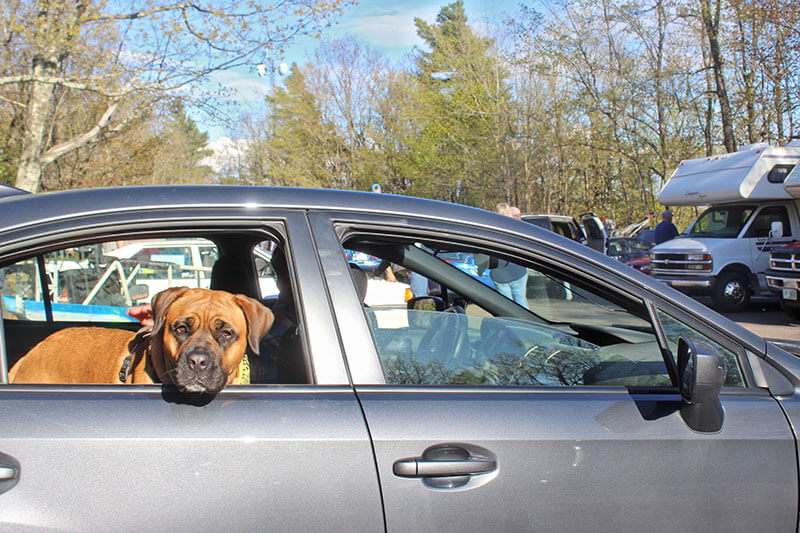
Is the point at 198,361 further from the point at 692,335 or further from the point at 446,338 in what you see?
the point at 692,335

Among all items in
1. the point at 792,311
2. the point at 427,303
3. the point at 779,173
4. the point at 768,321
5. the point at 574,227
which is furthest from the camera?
the point at 574,227

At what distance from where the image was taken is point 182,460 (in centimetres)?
148

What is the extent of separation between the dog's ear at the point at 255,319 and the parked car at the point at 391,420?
0.09 m

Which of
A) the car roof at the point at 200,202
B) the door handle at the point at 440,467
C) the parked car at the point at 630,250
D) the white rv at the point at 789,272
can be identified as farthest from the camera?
the parked car at the point at 630,250

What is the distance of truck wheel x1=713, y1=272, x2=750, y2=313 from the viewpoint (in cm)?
1244

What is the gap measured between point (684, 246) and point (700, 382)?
12.4 m

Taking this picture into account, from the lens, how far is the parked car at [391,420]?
1.47 metres

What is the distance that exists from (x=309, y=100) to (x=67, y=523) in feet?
123

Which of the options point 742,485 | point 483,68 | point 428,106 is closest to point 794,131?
point 483,68

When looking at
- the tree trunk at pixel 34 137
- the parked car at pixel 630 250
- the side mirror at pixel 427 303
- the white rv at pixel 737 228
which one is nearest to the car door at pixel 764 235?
the white rv at pixel 737 228

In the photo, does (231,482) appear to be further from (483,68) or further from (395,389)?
(483,68)

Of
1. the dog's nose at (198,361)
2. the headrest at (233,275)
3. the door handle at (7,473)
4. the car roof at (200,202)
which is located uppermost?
the car roof at (200,202)

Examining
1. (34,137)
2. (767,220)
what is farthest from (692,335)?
(34,137)

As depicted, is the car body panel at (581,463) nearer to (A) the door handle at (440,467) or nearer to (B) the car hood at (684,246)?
(A) the door handle at (440,467)
